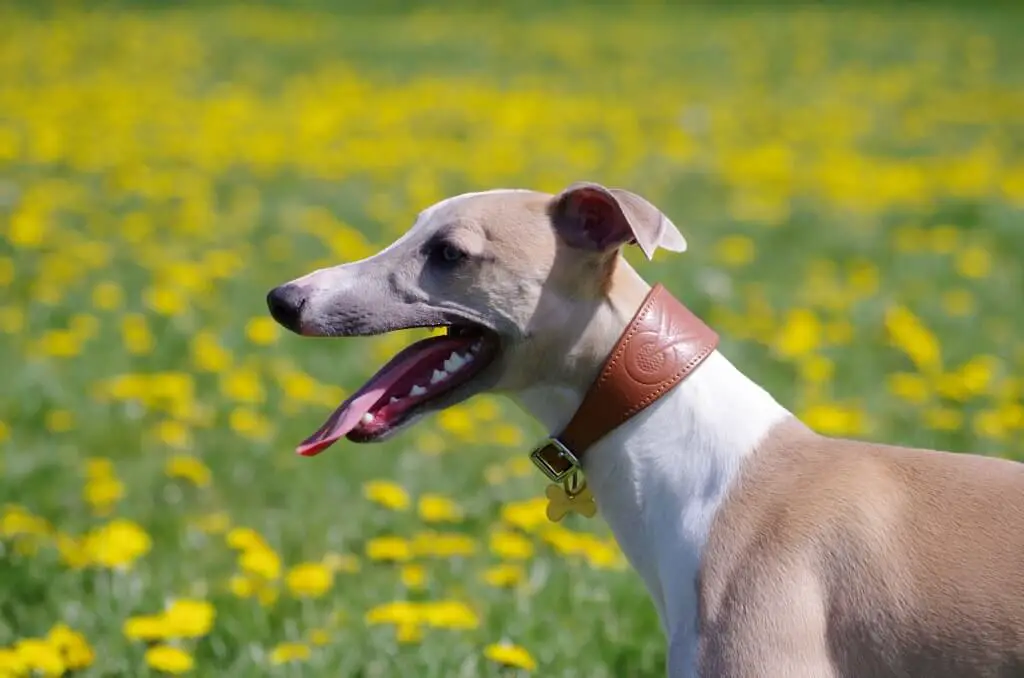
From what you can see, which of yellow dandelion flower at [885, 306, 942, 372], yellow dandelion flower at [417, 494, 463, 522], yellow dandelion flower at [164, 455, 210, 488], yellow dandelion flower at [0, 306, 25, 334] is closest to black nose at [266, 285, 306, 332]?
yellow dandelion flower at [417, 494, 463, 522]

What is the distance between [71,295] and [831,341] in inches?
144

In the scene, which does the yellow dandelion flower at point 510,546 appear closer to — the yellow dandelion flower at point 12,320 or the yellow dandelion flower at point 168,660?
the yellow dandelion flower at point 168,660

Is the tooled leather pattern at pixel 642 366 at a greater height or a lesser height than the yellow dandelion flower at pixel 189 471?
greater

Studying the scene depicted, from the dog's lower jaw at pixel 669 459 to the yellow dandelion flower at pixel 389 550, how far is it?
1317 millimetres

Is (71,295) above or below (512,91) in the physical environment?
above

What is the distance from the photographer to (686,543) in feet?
8.46

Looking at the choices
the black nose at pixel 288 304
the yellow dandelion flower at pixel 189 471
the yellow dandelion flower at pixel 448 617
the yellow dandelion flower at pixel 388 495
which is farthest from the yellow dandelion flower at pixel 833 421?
the black nose at pixel 288 304

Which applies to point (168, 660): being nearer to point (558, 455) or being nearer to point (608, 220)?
point (558, 455)

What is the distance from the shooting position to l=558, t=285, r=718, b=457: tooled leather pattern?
2654 mm

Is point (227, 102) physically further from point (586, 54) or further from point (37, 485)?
point (37, 485)

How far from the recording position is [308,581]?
3721 mm

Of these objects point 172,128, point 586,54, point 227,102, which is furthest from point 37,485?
point 586,54

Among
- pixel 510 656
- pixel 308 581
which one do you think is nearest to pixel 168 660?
pixel 308 581

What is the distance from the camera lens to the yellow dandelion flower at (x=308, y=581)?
3.72 metres
